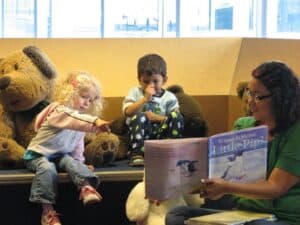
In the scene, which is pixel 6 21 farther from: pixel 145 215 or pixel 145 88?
pixel 145 215

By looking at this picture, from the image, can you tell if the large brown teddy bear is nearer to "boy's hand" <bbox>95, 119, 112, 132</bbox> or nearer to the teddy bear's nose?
the teddy bear's nose

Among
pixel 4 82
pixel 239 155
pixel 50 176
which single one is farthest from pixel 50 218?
pixel 239 155

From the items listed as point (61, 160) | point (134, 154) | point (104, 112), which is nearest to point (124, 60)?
point (104, 112)

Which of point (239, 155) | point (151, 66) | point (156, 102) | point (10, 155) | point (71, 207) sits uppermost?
point (151, 66)

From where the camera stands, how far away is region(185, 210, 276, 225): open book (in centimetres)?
171

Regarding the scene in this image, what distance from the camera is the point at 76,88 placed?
259cm

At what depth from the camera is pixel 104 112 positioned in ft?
9.98

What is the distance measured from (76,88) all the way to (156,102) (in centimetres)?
41

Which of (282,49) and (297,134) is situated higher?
(282,49)

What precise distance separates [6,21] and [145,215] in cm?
519

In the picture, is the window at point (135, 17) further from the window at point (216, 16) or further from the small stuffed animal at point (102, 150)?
the small stuffed animal at point (102, 150)

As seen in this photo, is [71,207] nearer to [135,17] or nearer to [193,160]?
[193,160]

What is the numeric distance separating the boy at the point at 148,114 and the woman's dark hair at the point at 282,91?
94 cm

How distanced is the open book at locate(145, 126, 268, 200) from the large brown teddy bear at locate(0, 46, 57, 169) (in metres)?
1.11
